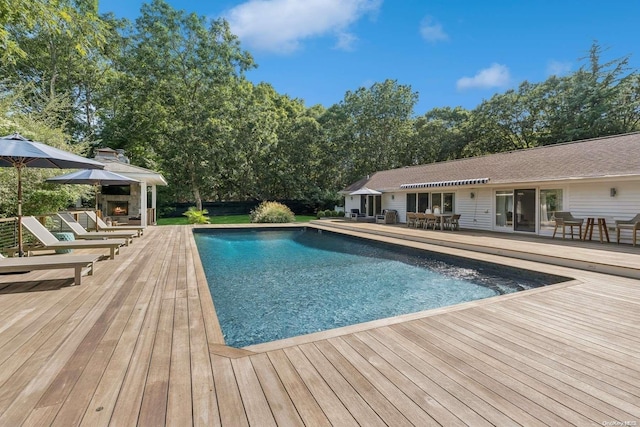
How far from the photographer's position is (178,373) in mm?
2135

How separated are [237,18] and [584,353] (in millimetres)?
25740

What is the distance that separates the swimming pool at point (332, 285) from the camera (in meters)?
4.46

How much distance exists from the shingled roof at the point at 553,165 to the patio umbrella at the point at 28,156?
1218 centimetres

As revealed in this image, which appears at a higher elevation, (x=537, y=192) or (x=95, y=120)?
(x=95, y=120)

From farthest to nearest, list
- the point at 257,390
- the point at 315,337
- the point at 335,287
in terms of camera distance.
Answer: the point at 335,287 → the point at 315,337 → the point at 257,390

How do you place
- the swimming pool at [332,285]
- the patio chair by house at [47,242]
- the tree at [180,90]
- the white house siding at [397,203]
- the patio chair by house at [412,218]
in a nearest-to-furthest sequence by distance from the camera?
1. the swimming pool at [332,285]
2. the patio chair by house at [47,242]
3. the patio chair by house at [412,218]
4. the white house siding at [397,203]
5. the tree at [180,90]

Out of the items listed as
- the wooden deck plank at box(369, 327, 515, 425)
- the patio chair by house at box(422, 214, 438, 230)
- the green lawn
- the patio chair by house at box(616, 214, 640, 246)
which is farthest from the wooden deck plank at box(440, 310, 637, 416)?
the green lawn

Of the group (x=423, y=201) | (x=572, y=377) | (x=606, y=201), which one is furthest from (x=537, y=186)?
(x=572, y=377)

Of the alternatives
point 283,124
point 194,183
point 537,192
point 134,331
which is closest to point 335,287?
point 134,331

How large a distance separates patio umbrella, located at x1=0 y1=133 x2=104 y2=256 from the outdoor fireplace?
495 inches

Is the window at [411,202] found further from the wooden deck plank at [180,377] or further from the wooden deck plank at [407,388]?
the wooden deck plank at [180,377]

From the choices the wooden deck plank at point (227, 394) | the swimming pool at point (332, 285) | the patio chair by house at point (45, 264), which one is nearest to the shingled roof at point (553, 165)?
the swimming pool at point (332, 285)

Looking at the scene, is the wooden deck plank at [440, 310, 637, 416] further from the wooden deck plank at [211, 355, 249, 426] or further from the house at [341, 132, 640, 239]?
the house at [341, 132, 640, 239]

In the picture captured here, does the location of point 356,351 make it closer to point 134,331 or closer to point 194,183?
point 134,331
